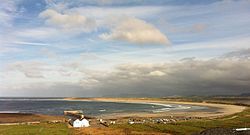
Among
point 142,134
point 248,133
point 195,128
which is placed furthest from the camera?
point 195,128

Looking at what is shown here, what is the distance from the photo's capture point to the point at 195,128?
233 feet

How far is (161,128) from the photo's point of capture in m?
72.3

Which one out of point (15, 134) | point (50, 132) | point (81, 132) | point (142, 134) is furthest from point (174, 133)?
point (15, 134)

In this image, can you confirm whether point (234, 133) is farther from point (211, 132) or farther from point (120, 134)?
point (120, 134)

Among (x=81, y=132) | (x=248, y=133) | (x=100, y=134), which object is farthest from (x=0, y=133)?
(x=248, y=133)

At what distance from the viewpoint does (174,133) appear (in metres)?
64.1

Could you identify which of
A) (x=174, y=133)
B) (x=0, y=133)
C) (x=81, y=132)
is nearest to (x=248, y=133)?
(x=174, y=133)

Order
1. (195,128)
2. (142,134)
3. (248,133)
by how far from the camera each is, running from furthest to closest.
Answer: (195,128), (142,134), (248,133)

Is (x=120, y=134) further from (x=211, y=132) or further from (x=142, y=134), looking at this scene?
(x=211, y=132)

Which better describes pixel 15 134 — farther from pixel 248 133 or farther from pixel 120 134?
pixel 248 133

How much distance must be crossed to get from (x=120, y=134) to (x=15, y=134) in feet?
61.0

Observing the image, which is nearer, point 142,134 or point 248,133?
point 248,133

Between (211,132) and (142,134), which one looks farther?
(142,134)

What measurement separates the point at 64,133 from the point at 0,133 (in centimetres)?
1182
